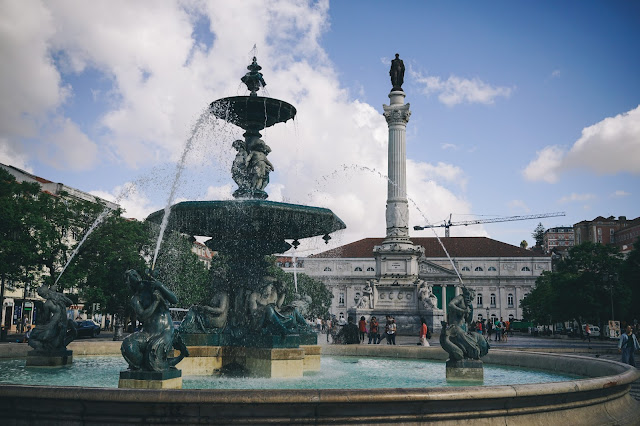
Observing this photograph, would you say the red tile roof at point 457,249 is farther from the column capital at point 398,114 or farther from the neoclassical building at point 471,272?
the column capital at point 398,114

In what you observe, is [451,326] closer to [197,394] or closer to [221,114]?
[197,394]

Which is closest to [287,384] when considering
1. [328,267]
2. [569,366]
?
[569,366]

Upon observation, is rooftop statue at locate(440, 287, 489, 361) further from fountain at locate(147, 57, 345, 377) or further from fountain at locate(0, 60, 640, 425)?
fountain at locate(147, 57, 345, 377)

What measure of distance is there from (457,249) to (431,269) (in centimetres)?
851

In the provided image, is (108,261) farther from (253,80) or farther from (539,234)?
(539,234)

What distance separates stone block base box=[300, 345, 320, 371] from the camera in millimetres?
11789

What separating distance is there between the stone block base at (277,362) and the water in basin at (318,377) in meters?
0.20

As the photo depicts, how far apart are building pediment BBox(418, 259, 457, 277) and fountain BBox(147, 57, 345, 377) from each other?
89.0 meters

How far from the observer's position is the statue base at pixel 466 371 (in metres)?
9.66

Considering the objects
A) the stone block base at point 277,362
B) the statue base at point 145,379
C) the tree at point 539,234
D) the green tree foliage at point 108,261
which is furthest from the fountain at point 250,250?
the tree at point 539,234

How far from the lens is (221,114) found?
12.9m

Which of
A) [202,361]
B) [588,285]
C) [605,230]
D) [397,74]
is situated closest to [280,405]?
[202,361]

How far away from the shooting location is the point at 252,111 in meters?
12.8

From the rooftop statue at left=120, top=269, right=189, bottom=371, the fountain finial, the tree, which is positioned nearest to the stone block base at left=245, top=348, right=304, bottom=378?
the rooftop statue at left=120, top=269, right=189, bottom=371
